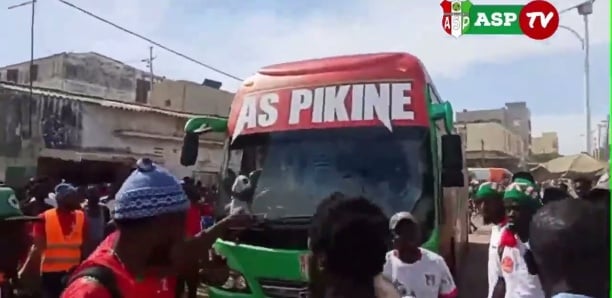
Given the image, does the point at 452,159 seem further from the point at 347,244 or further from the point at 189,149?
the point at 347,244

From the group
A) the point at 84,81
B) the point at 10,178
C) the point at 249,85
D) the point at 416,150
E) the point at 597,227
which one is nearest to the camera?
the point at 597,227

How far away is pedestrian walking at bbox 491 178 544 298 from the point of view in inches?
169

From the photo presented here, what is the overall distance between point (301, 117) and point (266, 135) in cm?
36

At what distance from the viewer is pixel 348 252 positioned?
7.51ft

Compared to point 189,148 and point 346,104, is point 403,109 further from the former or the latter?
point 189,148

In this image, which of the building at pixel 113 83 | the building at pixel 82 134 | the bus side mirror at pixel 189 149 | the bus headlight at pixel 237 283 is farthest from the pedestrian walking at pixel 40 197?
the building at pixel 113 83

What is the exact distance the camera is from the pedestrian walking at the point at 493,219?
4789 mm

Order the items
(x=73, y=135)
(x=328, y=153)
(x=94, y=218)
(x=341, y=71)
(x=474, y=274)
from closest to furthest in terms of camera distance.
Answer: (x=328, y=153) < (x=341, y=71) < (x=94, y=218) < (x=474, y=274) < (x=73, y=135)

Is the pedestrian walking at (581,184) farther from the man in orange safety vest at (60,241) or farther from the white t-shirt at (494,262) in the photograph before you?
the man in orange safety vest at (60,241)

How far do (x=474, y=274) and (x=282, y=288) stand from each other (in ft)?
24.1

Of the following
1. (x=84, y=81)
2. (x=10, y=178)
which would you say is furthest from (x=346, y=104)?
(x=84, y=81)

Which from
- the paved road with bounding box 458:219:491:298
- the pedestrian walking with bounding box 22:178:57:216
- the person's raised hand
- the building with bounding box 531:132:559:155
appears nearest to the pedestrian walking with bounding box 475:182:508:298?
the person's raised hand

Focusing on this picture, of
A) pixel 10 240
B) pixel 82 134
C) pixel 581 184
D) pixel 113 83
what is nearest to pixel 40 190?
pixel 10 240

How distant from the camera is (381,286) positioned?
2379 mm
